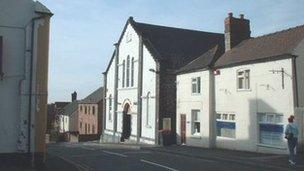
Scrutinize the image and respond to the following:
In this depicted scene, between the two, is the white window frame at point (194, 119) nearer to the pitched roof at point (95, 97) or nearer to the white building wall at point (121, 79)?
the white building wall at point (121, 79)

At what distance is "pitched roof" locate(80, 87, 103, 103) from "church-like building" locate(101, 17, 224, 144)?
64.7 feet

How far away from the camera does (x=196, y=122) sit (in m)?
34.7

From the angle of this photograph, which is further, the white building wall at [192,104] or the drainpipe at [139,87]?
the drainpipe at [139,87]

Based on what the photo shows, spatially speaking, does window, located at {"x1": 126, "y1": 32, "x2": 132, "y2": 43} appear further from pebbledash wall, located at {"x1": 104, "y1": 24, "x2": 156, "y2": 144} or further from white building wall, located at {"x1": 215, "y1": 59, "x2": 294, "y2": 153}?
white building wall, located at {"x1": 215, "y1": 59, "x2": 294, "y2": 153}

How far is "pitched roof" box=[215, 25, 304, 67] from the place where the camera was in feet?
86.6

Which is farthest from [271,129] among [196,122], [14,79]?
[14,79]

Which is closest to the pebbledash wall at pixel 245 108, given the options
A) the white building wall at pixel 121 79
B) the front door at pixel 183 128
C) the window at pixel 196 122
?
the window at pixel 196 122

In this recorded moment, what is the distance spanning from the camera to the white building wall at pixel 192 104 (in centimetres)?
3291

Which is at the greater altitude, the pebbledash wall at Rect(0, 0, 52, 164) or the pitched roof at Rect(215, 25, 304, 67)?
the pitched roof at Rect(215, 25, 304, 67)

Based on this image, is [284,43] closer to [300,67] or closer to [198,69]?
[300,67]

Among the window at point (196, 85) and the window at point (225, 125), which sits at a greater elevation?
the window at point (196, 85)

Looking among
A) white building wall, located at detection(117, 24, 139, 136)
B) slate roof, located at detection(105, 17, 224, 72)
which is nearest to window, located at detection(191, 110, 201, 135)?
slate roof, located at detection(105, 17, 224, 72)

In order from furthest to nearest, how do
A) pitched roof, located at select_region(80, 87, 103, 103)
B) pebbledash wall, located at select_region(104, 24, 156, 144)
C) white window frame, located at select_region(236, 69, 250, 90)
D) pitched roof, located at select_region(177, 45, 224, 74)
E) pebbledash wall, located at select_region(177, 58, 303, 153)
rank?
pitched roof, located at select_region(80, 87, 103, 103), pebbledash wall, located at select_region(104, 24, 156, 144), pitched roof, located at select_region(177, 45, 224, 74), white window frame, located at select_region(236, 69, 250, 90), pebbledash wall, located at select_region(177, 58, 303, 153)

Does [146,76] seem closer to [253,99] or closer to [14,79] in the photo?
[253,99]
